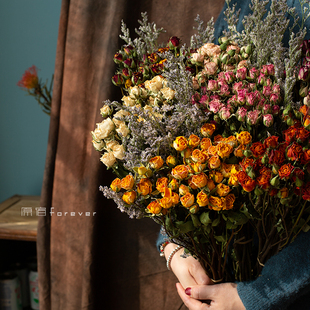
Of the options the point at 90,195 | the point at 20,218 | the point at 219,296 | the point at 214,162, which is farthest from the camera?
the point at 20,218

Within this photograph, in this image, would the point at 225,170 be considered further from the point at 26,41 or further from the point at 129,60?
the point at 26,41

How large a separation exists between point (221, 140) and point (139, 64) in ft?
0.77

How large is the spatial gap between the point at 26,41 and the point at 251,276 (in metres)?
1.51

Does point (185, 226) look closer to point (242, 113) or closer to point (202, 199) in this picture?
point (202, 199)

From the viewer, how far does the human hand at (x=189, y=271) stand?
625 mm

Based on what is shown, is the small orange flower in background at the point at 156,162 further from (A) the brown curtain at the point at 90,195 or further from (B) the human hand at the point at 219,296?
(A) the brown curtain at the point at 90,195

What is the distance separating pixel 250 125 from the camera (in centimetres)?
45

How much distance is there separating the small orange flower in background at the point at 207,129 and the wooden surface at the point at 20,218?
933mm

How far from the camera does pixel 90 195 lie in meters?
1.11

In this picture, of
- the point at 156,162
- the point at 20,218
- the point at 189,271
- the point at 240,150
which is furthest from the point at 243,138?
the point at 20,218

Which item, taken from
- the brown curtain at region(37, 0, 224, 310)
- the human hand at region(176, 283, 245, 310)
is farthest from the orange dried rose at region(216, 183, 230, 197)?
the brown curtain at region(37, 0, 224, 310)

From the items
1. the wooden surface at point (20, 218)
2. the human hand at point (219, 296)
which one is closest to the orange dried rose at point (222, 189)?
the human hand at point (219, 296)

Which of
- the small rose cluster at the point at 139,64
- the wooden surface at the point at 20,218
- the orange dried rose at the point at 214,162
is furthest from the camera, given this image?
the wooden surface at the point at 20,218

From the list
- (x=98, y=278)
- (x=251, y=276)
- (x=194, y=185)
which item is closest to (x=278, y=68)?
(x=194, y=185)
